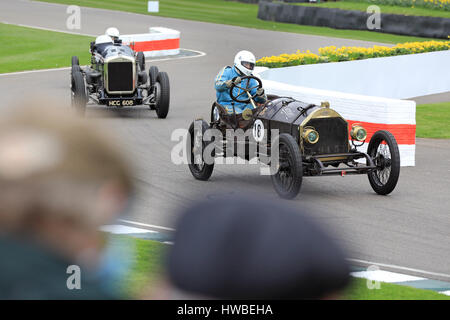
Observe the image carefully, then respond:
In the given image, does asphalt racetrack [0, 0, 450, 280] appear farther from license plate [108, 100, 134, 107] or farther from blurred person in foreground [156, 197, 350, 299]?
license plate [108, 100, 134, 107]

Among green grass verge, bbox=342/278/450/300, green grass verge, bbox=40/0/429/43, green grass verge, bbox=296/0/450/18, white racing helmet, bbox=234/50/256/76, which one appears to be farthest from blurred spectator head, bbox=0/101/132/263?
green grass verge, bbox=296/0/450/18

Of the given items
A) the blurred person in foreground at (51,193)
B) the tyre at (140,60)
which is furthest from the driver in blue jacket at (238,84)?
the blurred person in foreground at (51,193)

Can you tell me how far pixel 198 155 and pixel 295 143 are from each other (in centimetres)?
195

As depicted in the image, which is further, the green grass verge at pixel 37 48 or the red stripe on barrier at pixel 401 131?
the green grass verge at pixel 37 48

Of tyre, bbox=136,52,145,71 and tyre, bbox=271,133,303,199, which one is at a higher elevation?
tyre, bbox=136,52,145,71

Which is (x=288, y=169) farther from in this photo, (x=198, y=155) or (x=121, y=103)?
(x=121, y=103)

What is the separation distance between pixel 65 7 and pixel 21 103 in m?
45.9

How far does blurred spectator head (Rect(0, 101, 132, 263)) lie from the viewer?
1.12m

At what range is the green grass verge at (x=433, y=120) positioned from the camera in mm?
16123

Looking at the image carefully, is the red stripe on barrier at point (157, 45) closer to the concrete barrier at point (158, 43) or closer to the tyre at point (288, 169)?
the concrete barrier at point (158, 43)

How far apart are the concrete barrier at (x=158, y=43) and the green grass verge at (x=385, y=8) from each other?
43.3 feet

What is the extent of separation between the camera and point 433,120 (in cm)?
1805

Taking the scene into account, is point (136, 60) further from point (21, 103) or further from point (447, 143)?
point (21, 103)
